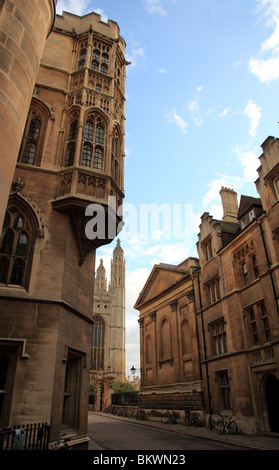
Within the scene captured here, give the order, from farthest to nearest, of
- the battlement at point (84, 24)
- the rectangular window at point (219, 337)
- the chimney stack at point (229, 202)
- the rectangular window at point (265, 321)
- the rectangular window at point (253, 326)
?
1. the chimney stack at point (229, 202)
2. the rectangular window at point (219, 337)
3. the rectangular window at point (253, 326)
4. the battlement at point (84, 24)
5. the rectangular window at point (265, 321)

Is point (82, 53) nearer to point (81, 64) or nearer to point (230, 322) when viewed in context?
point (81, 64)

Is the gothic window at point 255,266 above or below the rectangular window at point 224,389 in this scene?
above

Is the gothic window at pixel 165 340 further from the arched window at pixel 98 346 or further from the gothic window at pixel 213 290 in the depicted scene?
the arched window at pixel 98 346

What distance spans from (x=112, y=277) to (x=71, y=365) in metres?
88.2

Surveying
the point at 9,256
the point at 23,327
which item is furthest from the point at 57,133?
the point at 23,327

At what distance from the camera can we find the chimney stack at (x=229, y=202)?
2875cm

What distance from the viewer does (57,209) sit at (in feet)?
40.6

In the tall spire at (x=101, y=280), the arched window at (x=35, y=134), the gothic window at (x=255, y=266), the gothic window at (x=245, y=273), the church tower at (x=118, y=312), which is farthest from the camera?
the tall spire at (x=101, y=280)

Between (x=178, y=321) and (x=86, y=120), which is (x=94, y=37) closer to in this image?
(x=86, y=120)

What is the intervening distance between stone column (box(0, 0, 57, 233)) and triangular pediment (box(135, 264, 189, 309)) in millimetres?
21467

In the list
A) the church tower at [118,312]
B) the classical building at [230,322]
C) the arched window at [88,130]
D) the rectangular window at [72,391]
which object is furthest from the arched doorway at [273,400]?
the church tower at [118,312]

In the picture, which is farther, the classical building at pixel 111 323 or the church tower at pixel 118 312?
the church tower at pixel 118 312

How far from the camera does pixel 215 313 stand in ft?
71.3

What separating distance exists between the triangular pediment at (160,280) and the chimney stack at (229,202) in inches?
262
